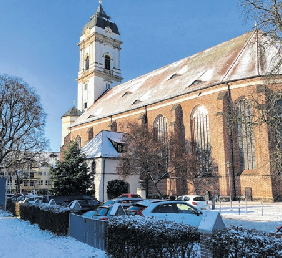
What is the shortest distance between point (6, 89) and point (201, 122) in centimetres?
1913

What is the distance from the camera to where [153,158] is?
27.4 m

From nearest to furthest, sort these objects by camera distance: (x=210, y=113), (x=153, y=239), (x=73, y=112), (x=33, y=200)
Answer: (x=153, y=239) < (x=33, y=200) < (x=210, y=113) < (x=73, y=112)

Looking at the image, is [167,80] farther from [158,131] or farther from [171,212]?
[171,212]

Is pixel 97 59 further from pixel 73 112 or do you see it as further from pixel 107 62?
pixel 73 112

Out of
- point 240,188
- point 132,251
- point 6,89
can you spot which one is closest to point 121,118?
point 6,89

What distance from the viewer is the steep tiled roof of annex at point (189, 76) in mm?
30219

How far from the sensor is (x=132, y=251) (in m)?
6.77

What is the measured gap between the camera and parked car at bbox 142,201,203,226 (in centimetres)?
1098

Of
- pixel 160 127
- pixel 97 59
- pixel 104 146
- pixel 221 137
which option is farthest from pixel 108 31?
pixel 221 137

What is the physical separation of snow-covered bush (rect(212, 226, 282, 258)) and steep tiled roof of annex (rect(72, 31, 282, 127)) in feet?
78.5

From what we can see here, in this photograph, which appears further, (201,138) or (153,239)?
(201,138)

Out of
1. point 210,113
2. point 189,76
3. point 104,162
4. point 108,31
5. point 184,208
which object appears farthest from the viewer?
point 108,31

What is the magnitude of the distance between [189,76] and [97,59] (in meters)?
21.3

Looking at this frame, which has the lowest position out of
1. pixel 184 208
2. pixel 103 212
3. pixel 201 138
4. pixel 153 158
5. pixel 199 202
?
pixel 199 202
